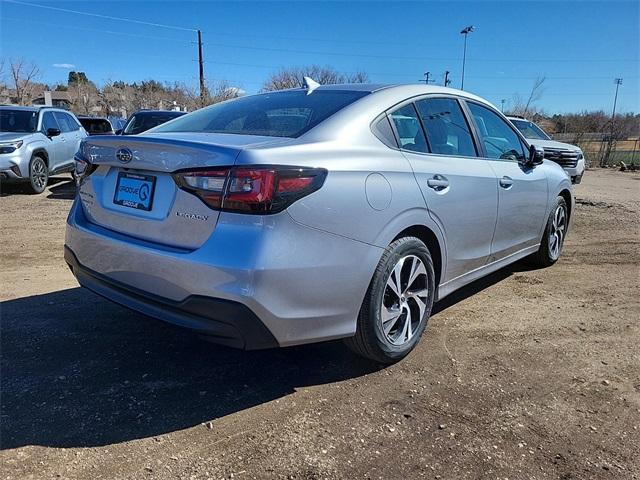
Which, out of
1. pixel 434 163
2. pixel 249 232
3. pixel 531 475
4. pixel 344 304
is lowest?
pixel 531 475

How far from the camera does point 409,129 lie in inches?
132

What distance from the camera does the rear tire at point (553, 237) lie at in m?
5.30

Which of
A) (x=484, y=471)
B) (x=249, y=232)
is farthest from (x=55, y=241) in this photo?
(x=484, y=471)

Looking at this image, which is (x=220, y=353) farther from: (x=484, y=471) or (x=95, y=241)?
(x=484, y=471)

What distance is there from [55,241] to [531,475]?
596cm

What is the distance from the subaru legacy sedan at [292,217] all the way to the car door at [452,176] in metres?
0.01

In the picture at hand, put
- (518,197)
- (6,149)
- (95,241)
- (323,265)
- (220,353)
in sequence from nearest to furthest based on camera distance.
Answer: (323,265) < (95,241) < (220,353) < (518,197) < (6,149)

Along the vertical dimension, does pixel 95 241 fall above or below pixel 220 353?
above

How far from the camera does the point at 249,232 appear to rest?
2.37m

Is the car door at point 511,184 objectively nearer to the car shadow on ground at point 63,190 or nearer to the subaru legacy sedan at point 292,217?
the subaru legacy sedan at point 292,217

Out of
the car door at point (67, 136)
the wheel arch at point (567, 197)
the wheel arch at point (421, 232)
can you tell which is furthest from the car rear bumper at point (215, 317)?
the car door at point (67, 136)

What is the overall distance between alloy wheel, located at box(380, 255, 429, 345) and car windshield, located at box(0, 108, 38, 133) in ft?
33.2

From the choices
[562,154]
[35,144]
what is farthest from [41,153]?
[562,154]

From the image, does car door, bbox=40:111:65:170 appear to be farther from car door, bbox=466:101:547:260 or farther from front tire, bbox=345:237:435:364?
front tire, bbox=345:237:435:364
